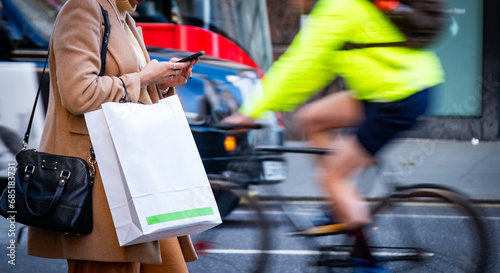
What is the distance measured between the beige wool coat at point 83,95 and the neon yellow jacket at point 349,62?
0.78 metres

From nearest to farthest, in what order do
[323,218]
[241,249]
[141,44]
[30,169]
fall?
[30,169]
[141,44]
[323,218]
[241,249]

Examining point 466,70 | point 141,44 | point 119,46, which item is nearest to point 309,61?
point 141,44

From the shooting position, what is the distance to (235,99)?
6129 mm

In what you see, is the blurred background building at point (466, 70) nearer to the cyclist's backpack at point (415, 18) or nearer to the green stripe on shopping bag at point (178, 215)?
the cyclist's backpack at point (415, 18)

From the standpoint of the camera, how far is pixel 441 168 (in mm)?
9148

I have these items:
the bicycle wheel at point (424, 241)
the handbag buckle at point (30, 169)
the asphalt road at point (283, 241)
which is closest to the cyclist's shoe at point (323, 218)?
the asphalt road at point (283, 241)

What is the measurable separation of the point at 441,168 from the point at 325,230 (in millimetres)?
6005

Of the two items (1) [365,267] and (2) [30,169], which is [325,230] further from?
(2) [30,169]

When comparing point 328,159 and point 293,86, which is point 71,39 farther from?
point 328,159

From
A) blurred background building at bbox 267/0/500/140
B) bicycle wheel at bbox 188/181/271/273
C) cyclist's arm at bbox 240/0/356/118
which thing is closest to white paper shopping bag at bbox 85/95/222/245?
cyclist's arm at bbox 240/0/356/118

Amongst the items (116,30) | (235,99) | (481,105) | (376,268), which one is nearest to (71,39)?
(116,30)

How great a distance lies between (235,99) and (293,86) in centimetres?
310

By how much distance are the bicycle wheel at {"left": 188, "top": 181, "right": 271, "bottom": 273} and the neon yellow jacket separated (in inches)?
46.7

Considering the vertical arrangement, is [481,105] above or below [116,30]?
below
